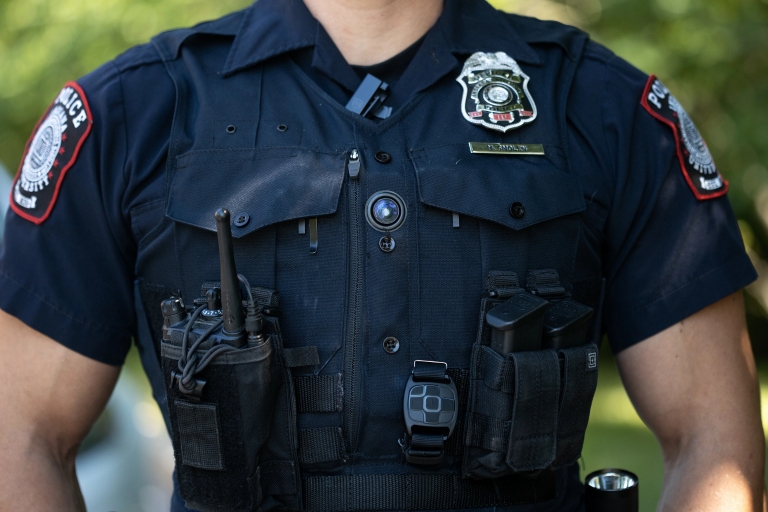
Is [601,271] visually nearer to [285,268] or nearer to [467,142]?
[467,142]

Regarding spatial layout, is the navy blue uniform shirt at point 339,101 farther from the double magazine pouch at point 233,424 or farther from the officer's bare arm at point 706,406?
the double magazine pouch at point 233,424

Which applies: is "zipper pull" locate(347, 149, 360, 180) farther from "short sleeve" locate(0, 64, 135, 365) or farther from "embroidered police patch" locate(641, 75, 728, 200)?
"embroidered police patch" locate(641, 75, 728, 200)

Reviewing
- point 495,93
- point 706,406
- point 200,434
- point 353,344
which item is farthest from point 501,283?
point 200,434

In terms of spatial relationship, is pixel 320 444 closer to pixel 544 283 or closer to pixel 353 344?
pixel 353 344

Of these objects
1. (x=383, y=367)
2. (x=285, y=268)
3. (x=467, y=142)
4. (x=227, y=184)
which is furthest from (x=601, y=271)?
(x=227, y=184)

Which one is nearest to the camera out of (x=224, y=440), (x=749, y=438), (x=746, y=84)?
→ (x=224, y=440)

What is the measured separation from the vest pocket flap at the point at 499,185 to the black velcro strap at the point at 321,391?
0.39m

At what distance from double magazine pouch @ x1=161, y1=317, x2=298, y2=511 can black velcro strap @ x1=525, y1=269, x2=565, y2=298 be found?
20.0 inches

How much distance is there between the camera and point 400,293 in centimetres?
168

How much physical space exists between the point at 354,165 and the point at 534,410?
59cm

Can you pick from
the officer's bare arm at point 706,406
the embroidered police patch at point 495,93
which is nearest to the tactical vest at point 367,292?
the embroidered police patch at point 495,93

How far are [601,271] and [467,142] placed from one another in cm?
40

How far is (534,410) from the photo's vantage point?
1.67 meters

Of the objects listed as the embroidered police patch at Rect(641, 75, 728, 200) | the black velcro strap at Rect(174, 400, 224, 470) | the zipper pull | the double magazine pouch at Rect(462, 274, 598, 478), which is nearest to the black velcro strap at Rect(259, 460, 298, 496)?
the black velcro strap at Rect(174, 400, 224, 470)
